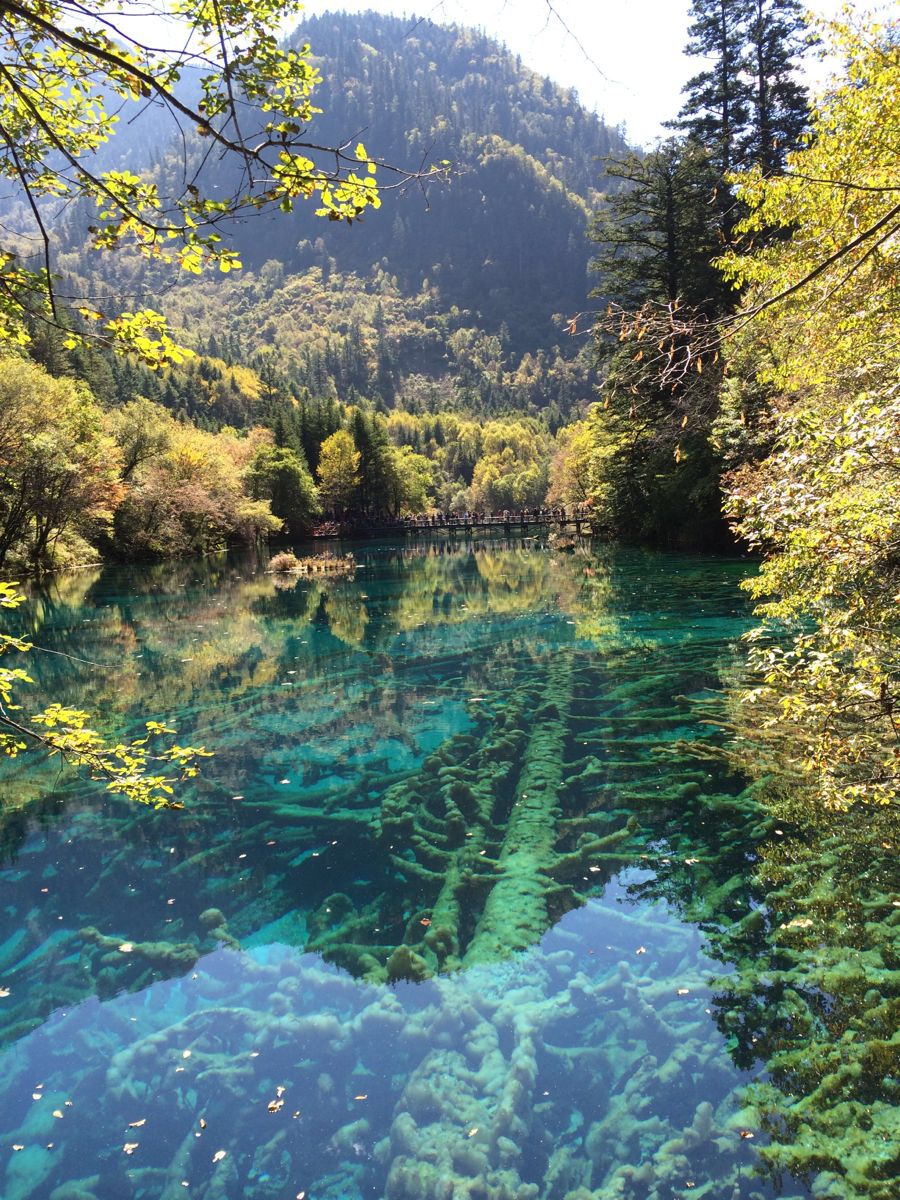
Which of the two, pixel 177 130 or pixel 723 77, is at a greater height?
pixel 723 77

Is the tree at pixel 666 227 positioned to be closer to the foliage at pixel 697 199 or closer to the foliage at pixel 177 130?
the foliage at pixel 697 199

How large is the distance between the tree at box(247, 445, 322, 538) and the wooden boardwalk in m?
4.71

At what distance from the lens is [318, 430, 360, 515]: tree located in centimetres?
8012

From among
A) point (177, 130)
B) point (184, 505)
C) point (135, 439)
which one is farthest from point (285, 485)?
point (177, 130)

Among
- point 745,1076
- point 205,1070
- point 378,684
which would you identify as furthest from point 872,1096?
point 378,684

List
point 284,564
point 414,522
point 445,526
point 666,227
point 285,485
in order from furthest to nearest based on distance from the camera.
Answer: point 414,522 → point 445,526 → point 285,485 → point 284,564 → point 666,227

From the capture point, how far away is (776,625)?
15914mm

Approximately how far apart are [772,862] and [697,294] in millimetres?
32821

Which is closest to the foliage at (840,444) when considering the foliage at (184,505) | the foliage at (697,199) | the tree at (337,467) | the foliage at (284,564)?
the foliage at (697,199)

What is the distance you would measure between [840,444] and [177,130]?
4859 millimetres

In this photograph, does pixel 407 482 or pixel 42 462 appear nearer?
pixel 42 462

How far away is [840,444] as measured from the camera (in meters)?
5.57

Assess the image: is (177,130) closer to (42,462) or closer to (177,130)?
(177,130)

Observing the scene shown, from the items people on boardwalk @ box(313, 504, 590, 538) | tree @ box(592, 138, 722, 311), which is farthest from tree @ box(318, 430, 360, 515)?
tree @ box(592, 138, 722, 311)
